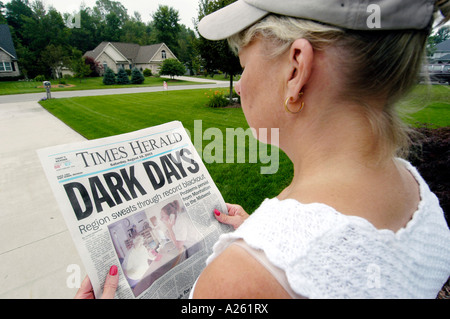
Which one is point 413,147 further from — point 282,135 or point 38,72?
point 38,72

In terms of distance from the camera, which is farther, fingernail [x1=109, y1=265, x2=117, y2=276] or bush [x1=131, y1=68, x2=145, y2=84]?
bush [x1=131, y1=68, x2=145, y2=84]

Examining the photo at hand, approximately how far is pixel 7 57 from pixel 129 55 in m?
15.9

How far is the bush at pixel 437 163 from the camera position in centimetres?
207

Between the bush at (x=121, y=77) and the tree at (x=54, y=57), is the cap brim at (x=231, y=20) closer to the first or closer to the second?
the bush at (x=121, y=77)

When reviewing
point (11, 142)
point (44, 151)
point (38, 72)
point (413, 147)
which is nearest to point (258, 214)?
point (44, 151)

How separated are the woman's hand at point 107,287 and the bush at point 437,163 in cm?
237

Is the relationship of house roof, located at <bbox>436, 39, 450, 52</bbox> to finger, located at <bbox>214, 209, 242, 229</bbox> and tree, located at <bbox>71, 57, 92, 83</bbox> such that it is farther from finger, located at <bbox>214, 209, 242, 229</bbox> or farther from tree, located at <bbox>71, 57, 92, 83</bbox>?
tree, located at <bbox>71, 57, 92, 83</bbox>

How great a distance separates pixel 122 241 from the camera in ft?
3.09

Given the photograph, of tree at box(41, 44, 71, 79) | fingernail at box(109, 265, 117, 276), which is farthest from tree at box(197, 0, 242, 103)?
tree at box(41, 44, 71, 79)

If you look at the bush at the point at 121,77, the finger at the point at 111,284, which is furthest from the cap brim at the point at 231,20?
the bush at the point at 121,77

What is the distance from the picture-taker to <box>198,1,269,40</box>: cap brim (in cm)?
70

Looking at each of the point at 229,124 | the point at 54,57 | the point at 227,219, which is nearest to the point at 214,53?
the point at 229,124

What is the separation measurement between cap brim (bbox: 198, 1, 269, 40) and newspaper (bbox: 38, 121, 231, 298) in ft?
1.83
